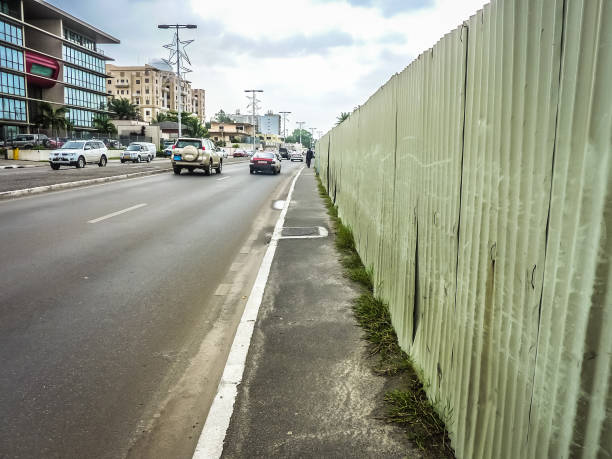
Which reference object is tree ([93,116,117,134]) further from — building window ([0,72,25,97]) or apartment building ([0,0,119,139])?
building window ([0,72,25,97])

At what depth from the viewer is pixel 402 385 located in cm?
333

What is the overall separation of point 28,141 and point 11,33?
1836 cm

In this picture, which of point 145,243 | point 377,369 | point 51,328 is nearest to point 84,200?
point 145,243

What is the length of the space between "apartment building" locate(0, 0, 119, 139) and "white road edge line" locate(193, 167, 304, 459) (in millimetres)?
59784

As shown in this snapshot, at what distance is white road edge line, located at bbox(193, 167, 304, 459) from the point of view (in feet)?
8.74

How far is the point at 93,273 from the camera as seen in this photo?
20.3 ft

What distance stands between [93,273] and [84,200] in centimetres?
857

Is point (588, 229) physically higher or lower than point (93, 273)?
higher

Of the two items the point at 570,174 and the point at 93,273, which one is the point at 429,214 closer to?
the point at 570,174

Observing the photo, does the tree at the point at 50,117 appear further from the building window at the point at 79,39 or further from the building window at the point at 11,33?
the building window at the point at 79,39

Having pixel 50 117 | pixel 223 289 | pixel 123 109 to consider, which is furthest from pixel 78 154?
pixel 123 109

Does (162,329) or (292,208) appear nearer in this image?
(162,329)

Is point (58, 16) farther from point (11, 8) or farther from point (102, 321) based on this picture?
point (102, 321)

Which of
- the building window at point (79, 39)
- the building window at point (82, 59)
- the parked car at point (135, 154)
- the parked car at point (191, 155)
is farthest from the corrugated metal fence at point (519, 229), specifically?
the building window at point (79, 39)
